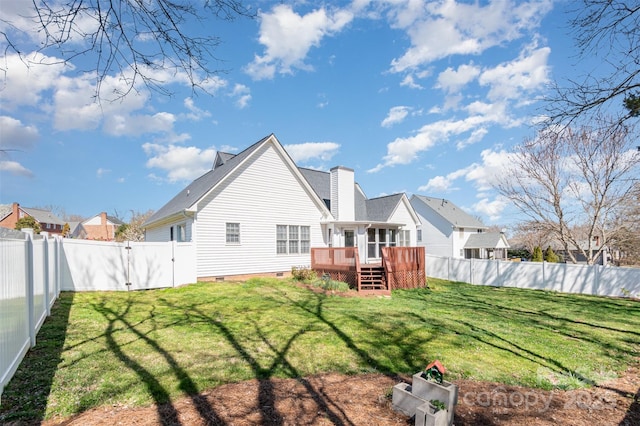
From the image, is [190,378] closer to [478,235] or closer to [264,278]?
[264,278]

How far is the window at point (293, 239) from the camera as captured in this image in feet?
51.3

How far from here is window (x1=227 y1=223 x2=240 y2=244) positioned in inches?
554

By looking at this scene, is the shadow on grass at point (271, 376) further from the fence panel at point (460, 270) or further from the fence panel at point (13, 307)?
the fence panel at point (460, 270)

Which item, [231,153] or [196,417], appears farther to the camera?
[231,153]

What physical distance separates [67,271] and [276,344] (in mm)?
9074

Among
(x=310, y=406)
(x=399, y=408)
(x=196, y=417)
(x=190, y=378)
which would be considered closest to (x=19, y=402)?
(x=190, y=378)

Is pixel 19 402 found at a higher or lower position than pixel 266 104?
lower

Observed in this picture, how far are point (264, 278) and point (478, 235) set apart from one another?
1059 inches

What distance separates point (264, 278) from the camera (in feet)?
47.0

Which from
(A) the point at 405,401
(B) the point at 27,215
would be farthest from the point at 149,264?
(B) the point at 27,215

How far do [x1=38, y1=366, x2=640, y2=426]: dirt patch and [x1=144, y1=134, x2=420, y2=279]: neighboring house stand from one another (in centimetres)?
1004

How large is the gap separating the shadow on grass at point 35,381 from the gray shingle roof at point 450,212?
30.8 metres

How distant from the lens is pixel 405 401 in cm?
364

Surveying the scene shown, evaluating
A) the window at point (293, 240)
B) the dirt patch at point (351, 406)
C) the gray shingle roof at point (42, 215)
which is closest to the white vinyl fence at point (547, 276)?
the window at point (293, 240)
